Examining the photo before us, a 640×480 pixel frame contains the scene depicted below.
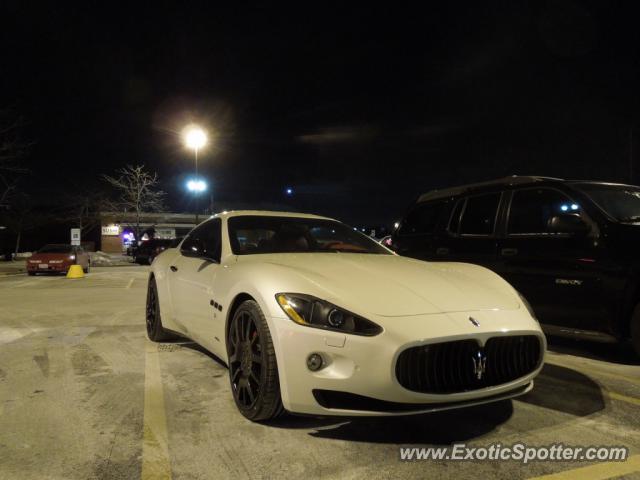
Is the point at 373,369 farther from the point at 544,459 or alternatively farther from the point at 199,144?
the point at 199,144

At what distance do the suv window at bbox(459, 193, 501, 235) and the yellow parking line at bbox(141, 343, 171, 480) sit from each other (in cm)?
378

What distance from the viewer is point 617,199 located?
4.88 m

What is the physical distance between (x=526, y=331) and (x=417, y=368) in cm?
73

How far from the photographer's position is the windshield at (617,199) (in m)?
4.62

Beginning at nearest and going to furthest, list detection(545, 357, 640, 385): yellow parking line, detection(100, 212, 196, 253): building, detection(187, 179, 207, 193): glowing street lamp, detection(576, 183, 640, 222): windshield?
detection(545, 357, 640, 385): yellow parking line → detection(576, 183, 640, 222): windshield → detection(187, 179, 207, 193): glowing street lamp → detection(100, 212, 196, 253): building

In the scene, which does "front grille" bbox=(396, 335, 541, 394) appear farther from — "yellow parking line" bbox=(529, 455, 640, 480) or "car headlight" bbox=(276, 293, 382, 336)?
"yellow parking line" bbox=(529, 455, 640, 480)

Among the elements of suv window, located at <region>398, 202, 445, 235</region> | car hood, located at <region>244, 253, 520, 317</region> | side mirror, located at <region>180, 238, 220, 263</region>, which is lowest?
car hood, located at <region>244, 253, 520, 317</region>

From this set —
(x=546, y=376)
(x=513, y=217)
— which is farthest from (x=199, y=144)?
(x=546, y=376)

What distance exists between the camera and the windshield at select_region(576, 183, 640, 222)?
4.62 m

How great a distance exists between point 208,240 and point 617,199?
4.14 metres

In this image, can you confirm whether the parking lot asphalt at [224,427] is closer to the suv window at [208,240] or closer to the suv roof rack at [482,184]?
the suv window at [208,240]

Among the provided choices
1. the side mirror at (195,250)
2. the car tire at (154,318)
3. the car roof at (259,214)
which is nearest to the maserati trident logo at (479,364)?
the side mirror at (195,250)

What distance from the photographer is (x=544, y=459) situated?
2449mm

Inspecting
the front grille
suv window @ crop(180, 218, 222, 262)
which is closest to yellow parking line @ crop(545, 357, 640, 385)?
the front grille
